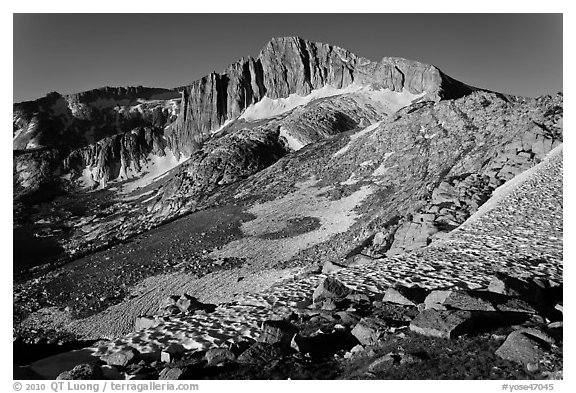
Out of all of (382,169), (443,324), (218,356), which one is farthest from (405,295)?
(382,169)

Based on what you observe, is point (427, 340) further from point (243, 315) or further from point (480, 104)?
point (480, 104)

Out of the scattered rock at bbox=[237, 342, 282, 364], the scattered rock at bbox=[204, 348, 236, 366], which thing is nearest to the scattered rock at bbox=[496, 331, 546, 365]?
the scattered rock at bbox=[237, 342, 282, 364]

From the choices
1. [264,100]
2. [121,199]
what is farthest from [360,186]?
[264,100]

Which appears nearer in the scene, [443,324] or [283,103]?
[443,324]

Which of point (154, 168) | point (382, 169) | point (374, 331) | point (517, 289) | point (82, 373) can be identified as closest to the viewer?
point (82, 373)

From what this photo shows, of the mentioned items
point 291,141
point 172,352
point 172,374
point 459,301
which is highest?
point 291,141

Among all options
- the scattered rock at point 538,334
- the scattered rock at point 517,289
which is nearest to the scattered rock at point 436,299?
the scattered rock at point 517,289

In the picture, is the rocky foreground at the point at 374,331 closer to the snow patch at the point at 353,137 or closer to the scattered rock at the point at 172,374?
the scattered rock at the point at 172,374

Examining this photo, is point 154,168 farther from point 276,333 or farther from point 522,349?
point 522,349
